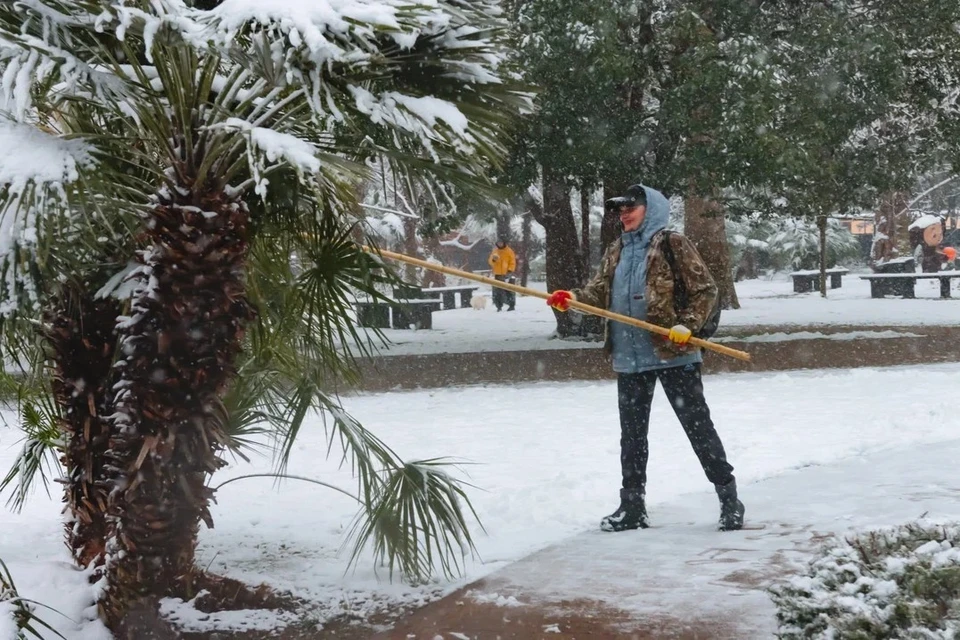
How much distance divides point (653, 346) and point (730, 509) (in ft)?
Result: 3.11

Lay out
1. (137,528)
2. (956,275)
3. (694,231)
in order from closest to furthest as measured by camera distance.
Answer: (137,528)
(694,231)
(956,275)

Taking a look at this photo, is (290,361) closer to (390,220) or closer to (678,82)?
(678,82)

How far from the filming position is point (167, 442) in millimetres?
4660

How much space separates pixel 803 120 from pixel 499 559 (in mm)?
9429

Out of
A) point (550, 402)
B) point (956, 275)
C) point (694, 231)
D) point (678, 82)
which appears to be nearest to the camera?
point (550, 402)

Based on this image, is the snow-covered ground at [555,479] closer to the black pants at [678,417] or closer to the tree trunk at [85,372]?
the black pants at [678,417]

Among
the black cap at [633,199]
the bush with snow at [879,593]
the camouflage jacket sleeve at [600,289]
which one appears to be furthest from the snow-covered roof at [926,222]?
the bush with snow at [879,593]

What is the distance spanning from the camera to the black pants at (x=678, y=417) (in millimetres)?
6016

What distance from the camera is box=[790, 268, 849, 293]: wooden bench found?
31.5 metres

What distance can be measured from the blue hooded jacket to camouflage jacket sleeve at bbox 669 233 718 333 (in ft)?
0.56

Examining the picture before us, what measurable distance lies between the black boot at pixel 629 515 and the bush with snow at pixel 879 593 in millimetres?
2628

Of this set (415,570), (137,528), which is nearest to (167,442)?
(137,528)

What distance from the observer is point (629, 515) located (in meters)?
6.17

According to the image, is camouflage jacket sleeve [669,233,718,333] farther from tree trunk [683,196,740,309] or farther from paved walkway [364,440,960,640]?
tree trunk [683,196,740,309]
